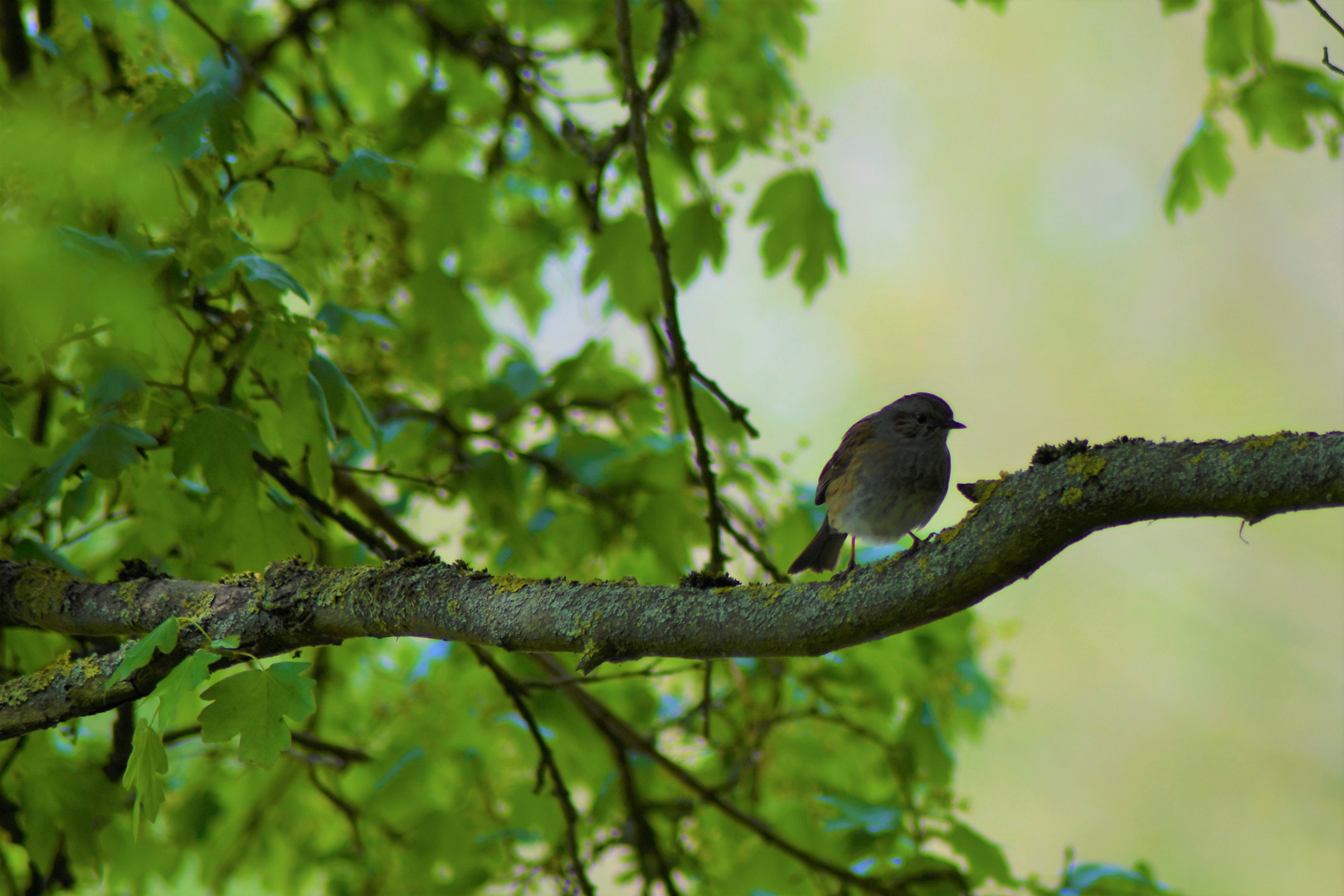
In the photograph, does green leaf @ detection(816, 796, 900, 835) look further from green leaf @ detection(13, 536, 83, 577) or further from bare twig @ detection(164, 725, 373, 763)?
green leaf @ detection(13, 536, 83, 577)

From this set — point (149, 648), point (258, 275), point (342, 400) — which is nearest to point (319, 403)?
point (342, 400)

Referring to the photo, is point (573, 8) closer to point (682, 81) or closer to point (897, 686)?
point (682, 81)

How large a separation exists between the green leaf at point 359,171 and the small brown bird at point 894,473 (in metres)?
1.47

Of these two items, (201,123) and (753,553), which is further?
(753,553)

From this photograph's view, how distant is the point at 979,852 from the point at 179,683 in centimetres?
211

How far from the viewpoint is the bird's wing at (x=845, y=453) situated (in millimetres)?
3061

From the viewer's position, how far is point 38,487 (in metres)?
2.07

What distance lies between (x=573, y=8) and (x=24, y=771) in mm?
3050

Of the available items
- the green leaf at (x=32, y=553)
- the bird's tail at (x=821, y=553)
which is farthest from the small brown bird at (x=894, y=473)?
the green leaf at (x=32, y=553)

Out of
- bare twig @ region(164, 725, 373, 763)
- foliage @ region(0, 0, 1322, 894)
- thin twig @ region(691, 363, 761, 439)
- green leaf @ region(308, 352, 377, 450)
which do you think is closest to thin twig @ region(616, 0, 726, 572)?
thin twig @ region(691, 363, 761, 439)

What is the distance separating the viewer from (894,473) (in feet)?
9.29

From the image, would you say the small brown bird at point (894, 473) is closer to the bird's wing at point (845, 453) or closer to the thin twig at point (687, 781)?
the bird's wing at point (845, 453)

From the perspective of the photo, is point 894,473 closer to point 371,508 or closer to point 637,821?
point 637,821

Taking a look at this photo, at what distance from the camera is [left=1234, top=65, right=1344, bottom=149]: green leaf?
3.22 m
